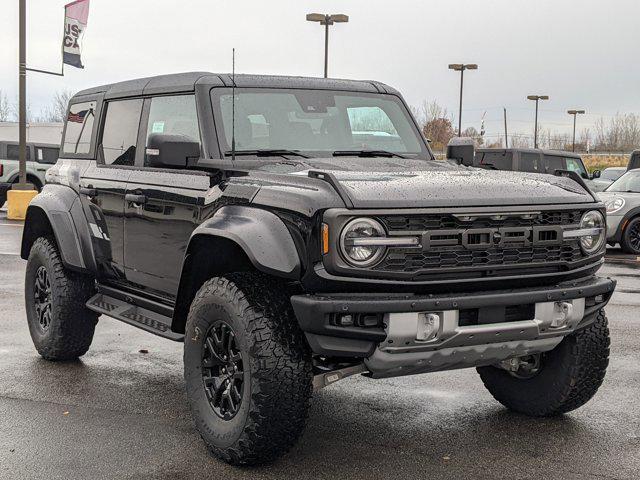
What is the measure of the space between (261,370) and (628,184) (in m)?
14.1

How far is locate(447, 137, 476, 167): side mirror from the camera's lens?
595cm

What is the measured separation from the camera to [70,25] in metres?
22.1

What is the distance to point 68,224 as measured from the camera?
620 centimetres

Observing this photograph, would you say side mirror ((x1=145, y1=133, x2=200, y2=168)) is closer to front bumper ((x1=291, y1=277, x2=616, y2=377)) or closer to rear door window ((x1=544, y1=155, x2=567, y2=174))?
front bumper ((x1=291, y1=277, x2=616, y2=377))

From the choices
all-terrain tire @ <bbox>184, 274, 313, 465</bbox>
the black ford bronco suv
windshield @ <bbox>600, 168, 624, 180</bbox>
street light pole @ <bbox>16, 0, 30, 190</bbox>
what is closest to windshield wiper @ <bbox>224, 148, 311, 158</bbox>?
the black ford bronco suv

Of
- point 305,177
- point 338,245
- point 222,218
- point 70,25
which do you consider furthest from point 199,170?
point 70,25

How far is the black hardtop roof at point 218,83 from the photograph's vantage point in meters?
5.39

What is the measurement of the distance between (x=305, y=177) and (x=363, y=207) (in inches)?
18.3

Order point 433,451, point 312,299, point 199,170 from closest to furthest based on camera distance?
1. point 312,299
2. point 433,451
3. point 199,170

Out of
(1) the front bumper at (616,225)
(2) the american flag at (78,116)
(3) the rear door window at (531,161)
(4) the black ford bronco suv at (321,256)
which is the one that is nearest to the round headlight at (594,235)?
(4) the black ford bronco suv at (321,256)

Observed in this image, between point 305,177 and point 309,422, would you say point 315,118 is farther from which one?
point 309,422

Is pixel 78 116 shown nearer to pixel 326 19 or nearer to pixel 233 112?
pixel 233 112

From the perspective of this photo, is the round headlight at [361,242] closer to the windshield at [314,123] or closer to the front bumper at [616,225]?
the windshield at [314,123]

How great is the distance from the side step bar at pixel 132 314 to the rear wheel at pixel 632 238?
39.1 feet
